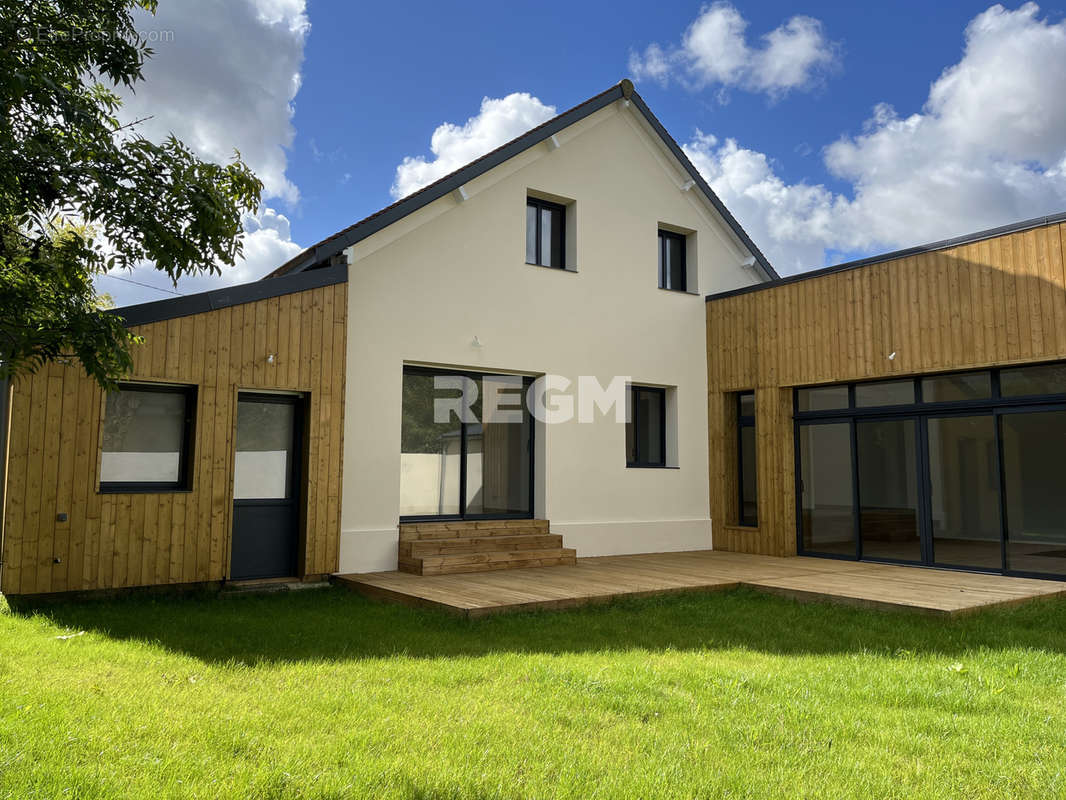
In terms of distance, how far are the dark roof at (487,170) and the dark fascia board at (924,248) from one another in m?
1.85

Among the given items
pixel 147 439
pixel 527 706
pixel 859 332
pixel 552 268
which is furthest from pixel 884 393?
pixel 147 439

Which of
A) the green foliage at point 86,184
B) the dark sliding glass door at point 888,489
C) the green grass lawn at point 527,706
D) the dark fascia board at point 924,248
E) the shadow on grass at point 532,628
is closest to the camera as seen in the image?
the green grass lawn at point 527,706

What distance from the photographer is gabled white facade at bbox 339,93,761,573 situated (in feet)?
29.4

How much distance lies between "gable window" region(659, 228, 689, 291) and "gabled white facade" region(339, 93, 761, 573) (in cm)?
19

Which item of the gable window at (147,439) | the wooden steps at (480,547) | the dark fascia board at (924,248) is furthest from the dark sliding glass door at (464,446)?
the dark fascia board at (924,248)

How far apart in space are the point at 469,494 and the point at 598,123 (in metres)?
6.03

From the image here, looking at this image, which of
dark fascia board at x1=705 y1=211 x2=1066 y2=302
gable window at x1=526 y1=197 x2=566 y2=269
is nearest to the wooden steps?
gable window at x1=526 y1=197 x2=566 y2=269

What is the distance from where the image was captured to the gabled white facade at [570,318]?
29.4ft

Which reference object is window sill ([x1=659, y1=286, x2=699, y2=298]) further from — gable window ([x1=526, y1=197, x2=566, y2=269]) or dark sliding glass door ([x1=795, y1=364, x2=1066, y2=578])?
dark sliding glass door ([x1=795, y1=364, x2=1066, y2=578])

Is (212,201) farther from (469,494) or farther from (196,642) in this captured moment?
(469,494)

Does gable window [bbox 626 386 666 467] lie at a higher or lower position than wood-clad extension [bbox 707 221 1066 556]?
lower

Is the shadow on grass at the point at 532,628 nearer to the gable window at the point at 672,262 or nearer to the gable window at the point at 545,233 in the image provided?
the gable window at the point at 545,233

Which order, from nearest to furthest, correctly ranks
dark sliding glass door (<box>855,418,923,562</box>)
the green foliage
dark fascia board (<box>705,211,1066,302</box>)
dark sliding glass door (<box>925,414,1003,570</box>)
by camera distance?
Result: the green foliage, dark fascia board (<box>705,211,1066,302</box>), dark sliding glass door (<box>925,414,1003,570</box>), dark sliding glass door (<box>855,418,923,562</box>)

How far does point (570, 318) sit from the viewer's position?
424 inches
